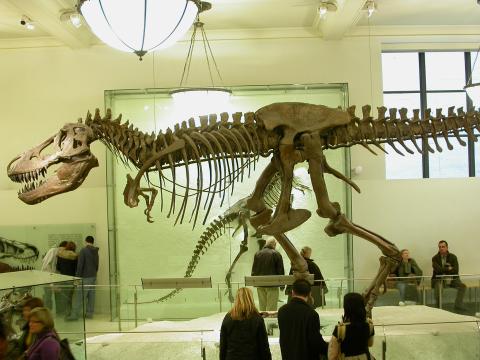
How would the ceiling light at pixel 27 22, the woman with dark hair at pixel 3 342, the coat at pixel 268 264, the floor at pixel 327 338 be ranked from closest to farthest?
the woman with dark hair at pixel 3 342 → the floor at pixel 327 338 → the coat at pixel 268 264 → the ceiling light at pixel 27 22

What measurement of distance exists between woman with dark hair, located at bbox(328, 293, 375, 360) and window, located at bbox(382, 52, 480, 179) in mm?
7651

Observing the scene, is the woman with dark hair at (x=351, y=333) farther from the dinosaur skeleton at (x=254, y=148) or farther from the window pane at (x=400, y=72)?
the window pane at (x=400, y=72)

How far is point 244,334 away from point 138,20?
2248mm

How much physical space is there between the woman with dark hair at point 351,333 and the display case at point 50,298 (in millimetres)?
1876

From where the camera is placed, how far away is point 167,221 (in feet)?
32.3

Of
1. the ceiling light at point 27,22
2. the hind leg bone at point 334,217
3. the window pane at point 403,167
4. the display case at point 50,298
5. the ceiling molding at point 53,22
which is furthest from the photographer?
the window pane at point 403,167

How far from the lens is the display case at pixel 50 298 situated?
3.91 meters

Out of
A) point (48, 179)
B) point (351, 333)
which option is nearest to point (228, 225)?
point (48, 179)

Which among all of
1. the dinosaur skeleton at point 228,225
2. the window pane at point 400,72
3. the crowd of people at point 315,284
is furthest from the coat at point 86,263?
the window pane at point 400,72

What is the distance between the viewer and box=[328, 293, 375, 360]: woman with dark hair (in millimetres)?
3973

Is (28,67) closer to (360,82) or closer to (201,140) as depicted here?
(360,82)

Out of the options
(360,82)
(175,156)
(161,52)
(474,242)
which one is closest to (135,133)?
(175,156)

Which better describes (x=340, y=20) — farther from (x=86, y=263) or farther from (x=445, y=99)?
(x=86, y=263)

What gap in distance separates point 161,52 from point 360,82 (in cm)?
354
